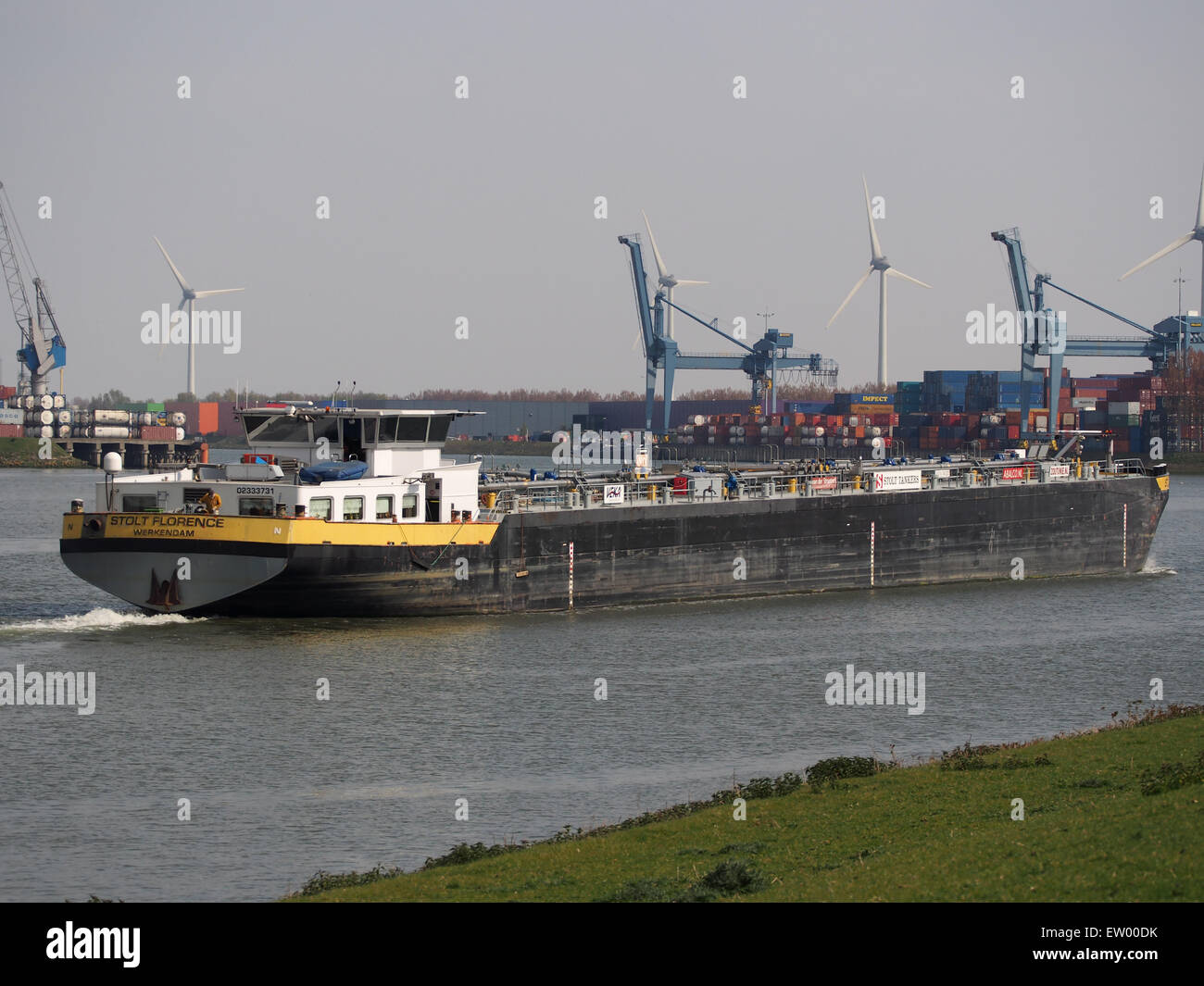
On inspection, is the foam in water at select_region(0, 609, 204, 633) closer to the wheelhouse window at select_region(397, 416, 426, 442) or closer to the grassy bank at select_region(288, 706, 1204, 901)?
the wheelhouse window at select_region(397, 416, 426, 442)

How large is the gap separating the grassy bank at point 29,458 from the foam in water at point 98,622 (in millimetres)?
153407

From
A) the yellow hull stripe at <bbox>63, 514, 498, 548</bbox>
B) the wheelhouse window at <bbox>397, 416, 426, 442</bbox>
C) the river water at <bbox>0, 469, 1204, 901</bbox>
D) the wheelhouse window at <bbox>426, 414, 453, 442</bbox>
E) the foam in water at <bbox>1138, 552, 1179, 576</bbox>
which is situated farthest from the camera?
the foam in water at <bbox>1138, 552, 1179, 576</bbox>

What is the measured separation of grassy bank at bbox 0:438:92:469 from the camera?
188587 millimetres

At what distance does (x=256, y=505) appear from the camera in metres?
44.4

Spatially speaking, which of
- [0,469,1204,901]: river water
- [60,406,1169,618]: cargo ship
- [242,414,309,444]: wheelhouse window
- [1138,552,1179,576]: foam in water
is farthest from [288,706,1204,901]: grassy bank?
[1138,552,1179,576]: foam in water

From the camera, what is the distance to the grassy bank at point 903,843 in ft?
54.7

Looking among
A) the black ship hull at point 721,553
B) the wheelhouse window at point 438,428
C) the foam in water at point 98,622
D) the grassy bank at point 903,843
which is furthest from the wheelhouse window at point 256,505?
the grassy bank at point 903,843

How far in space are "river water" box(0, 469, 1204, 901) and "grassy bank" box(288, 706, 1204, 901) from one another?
303cm

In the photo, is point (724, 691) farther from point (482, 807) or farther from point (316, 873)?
point (316, 873)

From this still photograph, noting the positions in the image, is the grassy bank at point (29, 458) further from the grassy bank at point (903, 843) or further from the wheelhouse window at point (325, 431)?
the grassy bank at point (903, 843)

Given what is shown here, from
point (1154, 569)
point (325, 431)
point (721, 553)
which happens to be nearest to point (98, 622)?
point (325, 431)

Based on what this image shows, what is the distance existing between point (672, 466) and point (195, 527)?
31291mm

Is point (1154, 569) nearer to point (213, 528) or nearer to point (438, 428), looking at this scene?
point (438, 428)
